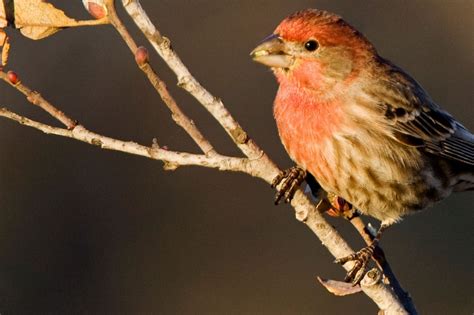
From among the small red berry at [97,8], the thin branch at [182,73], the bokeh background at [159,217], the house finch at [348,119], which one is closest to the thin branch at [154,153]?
the thin branch at [182,73]

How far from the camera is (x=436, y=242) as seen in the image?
11406 mm

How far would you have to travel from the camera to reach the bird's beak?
17.9 ft

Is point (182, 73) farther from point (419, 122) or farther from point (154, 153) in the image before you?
point (419, 122)

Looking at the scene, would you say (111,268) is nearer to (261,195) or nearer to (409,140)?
(261,195)

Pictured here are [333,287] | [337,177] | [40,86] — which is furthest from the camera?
[40,86]

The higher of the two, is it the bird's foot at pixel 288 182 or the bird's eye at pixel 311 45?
the bird's eye at pixel 311 45

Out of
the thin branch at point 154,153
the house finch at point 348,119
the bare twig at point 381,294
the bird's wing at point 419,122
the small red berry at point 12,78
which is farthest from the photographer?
the bird's wing at point 419,122

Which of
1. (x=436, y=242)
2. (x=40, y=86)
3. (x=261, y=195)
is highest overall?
(x=40, y=86)

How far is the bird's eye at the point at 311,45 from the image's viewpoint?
5.59m

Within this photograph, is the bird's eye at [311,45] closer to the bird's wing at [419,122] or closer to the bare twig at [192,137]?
the bird's wing at [419,122]

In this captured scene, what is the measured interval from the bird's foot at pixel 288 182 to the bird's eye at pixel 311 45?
0.77m

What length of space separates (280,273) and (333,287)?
6.25m

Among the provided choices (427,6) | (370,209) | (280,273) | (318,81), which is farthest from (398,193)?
(427,6)

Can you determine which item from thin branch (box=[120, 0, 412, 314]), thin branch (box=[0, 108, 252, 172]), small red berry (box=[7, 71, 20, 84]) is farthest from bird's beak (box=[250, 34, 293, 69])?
small red berry (box=[7, 71, 20, 84])
